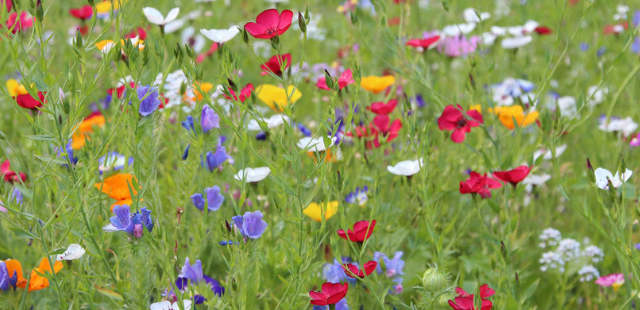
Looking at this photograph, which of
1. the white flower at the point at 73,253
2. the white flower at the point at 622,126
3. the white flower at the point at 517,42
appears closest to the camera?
the white flower at the point at 73,253

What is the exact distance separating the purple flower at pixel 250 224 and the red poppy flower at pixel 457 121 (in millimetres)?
607

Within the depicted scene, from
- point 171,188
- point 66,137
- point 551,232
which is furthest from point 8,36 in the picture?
point 551,232

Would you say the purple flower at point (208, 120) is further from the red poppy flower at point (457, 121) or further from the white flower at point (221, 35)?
the red poppy flower at point (457, 121)

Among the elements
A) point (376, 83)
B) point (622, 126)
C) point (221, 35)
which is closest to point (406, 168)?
point (376, 83)

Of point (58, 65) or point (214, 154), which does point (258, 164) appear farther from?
point (58, 65)

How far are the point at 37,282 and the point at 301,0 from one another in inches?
111

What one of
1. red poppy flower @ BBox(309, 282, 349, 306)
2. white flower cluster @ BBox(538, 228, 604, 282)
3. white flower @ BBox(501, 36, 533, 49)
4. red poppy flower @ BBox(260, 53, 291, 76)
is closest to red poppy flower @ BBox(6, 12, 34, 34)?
red poppy flower @ BBox(260, 53, 291, 76)

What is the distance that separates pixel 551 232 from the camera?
1795 mm

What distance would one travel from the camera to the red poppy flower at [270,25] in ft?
4.03

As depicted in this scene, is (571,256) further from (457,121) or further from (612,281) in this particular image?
(457,121)

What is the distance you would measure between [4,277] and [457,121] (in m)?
1.11

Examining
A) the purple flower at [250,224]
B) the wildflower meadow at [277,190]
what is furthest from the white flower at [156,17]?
the purple flower at [250,224]

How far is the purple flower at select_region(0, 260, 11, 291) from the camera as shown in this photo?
1297mm

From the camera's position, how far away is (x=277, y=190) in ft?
5.05
